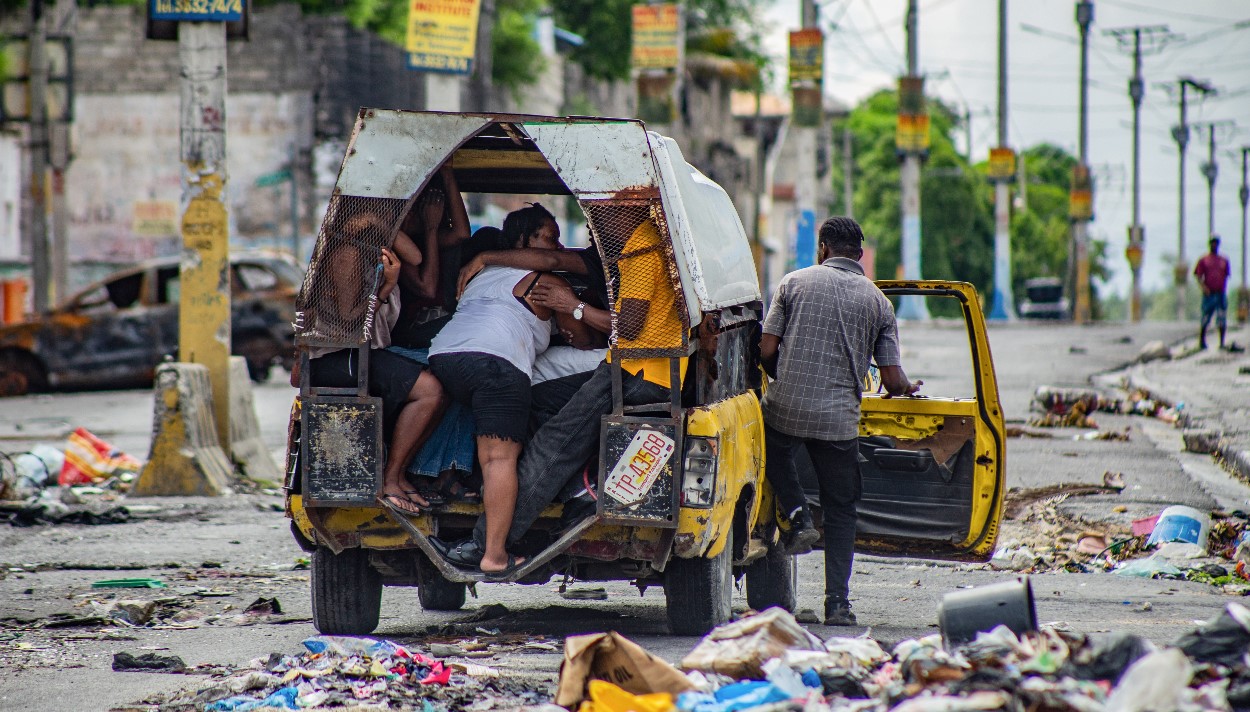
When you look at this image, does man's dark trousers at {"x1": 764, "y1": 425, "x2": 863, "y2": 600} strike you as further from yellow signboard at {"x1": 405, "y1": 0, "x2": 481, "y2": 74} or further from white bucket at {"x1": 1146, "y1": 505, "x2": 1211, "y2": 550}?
yellow signboard at {"x1": 405, "y1": 0, "x2": 481, "y2": 74}

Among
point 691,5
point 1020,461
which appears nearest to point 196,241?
point 1020,461

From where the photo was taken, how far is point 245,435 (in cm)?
1126

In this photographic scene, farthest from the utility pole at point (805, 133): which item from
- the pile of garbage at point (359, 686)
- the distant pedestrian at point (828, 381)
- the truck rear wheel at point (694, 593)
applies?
the pile of garbage at point (359, 686)

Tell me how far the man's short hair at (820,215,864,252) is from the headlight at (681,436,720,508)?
150 centimetres

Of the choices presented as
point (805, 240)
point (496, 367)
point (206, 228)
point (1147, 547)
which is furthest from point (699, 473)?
point (805, 240)

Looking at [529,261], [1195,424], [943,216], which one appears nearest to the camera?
[529,261]

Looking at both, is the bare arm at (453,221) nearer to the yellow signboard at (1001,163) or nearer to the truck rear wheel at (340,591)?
the truck rear wheel at (340,591)

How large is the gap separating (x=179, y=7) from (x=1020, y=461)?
7.38 m

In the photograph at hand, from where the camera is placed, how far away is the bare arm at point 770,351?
6371mm

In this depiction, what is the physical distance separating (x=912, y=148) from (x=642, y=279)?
28007mm

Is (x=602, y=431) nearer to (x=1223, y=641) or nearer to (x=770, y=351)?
(x=770, y=351)

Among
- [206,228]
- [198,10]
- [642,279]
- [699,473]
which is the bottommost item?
[699,473]

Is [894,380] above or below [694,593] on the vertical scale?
above

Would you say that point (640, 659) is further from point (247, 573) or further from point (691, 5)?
point (691, 5)
